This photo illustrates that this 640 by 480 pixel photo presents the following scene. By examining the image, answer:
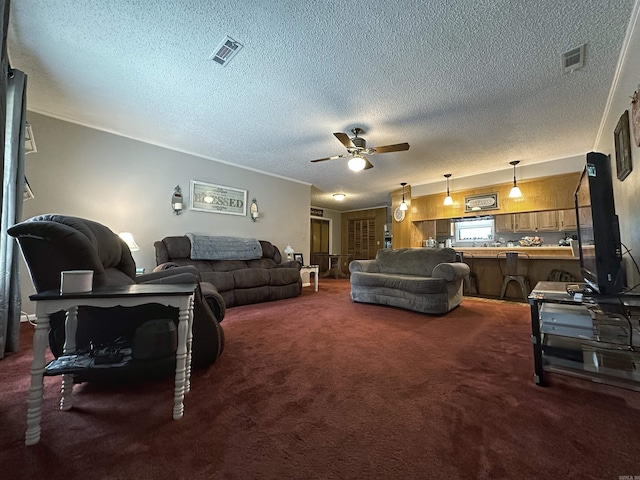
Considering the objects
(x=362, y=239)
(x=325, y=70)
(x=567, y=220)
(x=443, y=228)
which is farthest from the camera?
(x=362, y=239)

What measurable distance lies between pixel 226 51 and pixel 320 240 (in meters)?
7.46

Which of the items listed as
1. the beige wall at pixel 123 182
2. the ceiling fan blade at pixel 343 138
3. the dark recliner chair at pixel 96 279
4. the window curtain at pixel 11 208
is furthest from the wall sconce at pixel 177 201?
the ceiling fan blade at pixel 343 138

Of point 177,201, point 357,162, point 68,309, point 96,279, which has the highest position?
point 357,162

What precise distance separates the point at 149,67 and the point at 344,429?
3025mm

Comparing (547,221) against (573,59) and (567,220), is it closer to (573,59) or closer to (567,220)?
(567,220)

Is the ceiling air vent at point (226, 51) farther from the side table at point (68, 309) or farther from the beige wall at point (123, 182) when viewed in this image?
the beige wall at point (123, 182)

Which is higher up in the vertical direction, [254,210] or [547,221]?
[254,210]

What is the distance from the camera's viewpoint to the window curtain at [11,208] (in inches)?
77.0

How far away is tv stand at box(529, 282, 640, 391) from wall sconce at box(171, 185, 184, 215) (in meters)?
4.39

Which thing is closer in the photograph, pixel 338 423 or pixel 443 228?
pixel 338 423

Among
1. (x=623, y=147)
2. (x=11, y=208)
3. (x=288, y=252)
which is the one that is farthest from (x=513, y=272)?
(x=11, y=208)

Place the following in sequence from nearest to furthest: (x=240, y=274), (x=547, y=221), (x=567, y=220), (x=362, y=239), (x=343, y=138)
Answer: (x=343, y=138)
(x=240, y=274)
(x=567, y=220)
(x=547, y=221)
(x=362, y=239)

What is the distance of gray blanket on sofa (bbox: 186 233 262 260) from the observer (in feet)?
13.0

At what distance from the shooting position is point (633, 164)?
1.96 m
